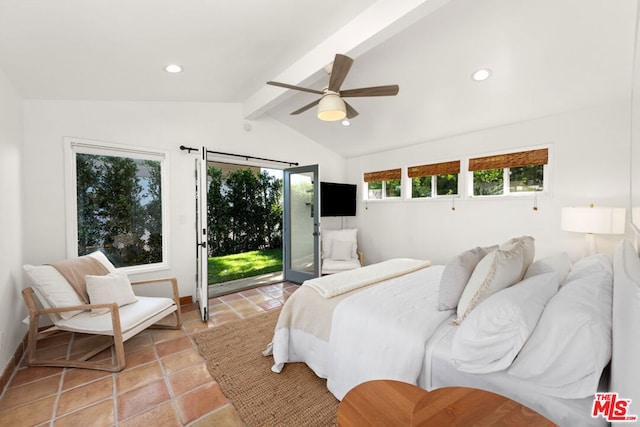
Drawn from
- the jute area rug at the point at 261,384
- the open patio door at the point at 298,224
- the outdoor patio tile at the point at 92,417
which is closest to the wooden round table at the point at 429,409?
the jute area rug at the point at 261,384

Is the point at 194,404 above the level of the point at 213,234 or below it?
below

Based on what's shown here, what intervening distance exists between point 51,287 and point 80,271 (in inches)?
11.4

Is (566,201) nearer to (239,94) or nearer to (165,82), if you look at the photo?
(239,94)

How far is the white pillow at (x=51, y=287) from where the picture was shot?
226 centimetres

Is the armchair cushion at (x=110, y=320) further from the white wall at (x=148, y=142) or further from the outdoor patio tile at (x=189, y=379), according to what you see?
the white wall at (x=148, y=142)

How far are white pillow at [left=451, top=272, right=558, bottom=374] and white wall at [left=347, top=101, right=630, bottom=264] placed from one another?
2512 millimetres

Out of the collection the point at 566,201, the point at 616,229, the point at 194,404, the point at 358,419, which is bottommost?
the point at 194,404

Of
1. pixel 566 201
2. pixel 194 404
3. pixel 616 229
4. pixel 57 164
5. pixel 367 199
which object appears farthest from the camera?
pixel 367 199

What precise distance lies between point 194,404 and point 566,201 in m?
4.16

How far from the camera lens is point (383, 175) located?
500 centimetres

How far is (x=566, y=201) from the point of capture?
3.16m

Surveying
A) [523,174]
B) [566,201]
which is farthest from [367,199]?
[566,201]

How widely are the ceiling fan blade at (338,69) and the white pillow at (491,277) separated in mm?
1557

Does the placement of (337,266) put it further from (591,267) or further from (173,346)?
(591,267)
